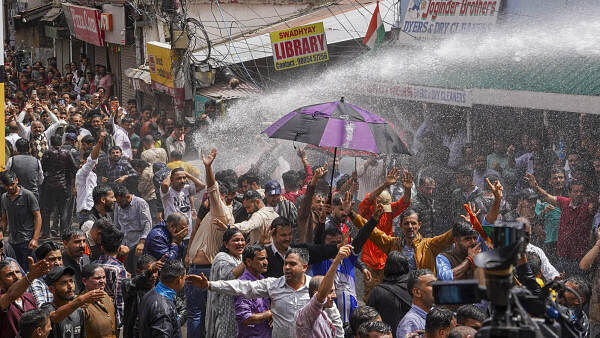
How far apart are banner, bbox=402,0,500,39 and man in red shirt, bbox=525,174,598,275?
4.18 m

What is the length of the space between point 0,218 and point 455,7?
6.95 metres

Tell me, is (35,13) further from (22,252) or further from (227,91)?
(22,252)

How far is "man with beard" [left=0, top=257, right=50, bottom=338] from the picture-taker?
5441mm

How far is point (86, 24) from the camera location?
23.4 meters

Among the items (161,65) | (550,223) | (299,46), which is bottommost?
(550,223)

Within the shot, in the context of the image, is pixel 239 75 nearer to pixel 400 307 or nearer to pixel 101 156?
pixel 101 156

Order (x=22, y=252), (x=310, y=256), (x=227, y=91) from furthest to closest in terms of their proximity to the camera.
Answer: (x=227, y=91)
(x=22, y=252)
(x=310, y=256)

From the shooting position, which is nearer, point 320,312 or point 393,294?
point 320,312

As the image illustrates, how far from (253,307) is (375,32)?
26.9 feet

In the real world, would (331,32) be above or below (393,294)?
above

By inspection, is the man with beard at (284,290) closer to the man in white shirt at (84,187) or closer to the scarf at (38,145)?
the man in white shirt at (84,187)

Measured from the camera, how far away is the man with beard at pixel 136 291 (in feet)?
20.3

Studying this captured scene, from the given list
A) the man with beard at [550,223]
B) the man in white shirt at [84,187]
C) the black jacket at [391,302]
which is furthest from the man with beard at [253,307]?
the man in white shirt at [84,187]

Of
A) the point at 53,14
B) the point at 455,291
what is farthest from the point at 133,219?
the point at 53,14
